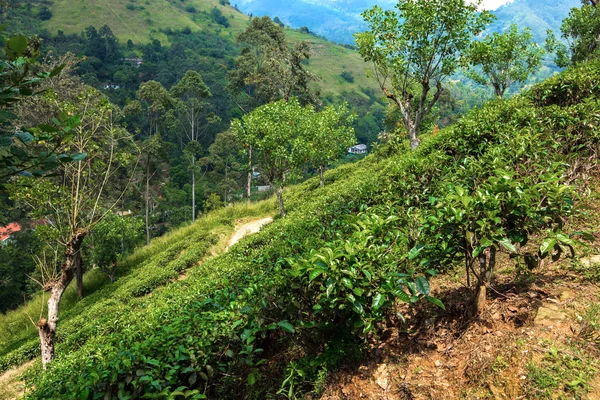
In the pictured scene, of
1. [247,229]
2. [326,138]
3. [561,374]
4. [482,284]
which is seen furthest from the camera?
[326,138]

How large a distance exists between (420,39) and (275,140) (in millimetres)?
7564

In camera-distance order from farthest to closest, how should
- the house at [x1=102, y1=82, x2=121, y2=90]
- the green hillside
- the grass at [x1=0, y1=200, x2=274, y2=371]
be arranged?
the green hillside < the house at [x1=102, y1=82, x2=121, y2=90] < the grass at [x1=0, y1=200, x2=274, y2=371]

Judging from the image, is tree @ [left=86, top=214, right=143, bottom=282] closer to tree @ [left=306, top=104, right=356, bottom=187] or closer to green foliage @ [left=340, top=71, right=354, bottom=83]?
tree @ [left=306, top=104, right=356, bottom=187]

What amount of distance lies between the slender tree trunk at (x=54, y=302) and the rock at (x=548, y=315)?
9157 mm

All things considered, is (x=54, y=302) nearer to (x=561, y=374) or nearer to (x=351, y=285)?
(x=351, y=285)

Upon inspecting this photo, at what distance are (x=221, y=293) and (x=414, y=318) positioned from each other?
257cm

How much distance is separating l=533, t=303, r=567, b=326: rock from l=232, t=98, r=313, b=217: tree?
1380 centimetres

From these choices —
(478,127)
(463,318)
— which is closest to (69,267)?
(463,318)

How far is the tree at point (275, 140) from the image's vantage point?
54.6ft

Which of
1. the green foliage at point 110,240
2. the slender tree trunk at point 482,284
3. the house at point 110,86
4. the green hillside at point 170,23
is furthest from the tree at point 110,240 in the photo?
the green hillside at point 170,23

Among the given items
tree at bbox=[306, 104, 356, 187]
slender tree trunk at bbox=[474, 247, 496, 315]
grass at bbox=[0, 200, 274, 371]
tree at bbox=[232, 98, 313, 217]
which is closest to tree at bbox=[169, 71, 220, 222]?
grass at bbox=[0, 200, 274, 371]

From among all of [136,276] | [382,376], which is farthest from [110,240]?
[382,376]

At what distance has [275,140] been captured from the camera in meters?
16.7

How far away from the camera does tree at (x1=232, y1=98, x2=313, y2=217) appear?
54.6ft
